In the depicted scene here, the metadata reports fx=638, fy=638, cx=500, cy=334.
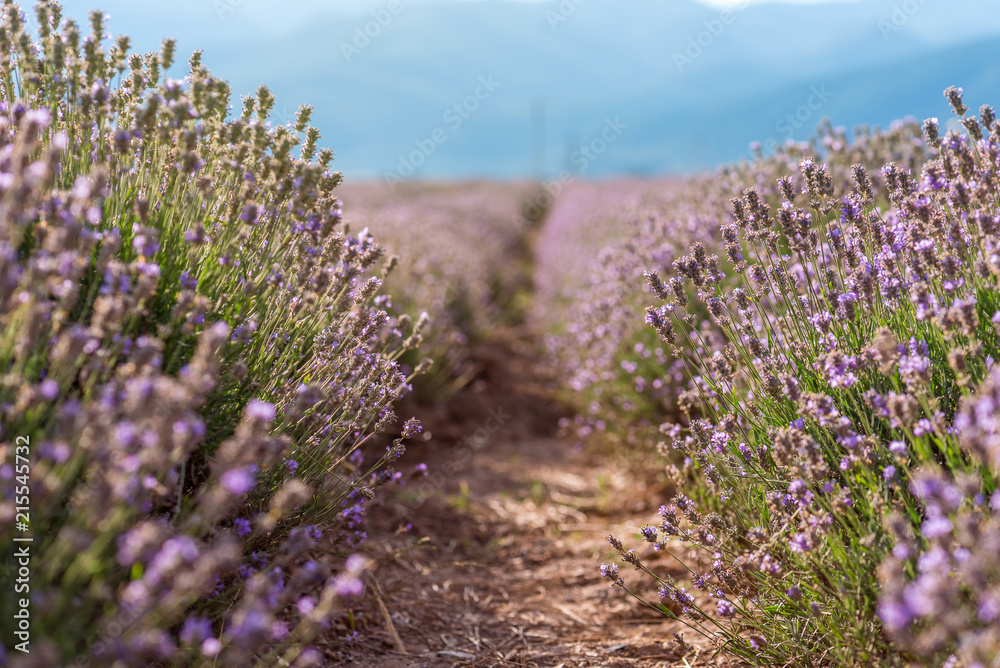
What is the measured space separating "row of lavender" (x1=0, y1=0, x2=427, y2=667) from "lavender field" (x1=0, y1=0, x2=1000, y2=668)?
0.01 meters

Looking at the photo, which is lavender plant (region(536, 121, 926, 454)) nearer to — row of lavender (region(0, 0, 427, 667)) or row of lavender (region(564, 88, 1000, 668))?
row of lavender (region(564, 88, 1000, 668))

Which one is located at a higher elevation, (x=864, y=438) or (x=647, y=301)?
(x=647, y=301)

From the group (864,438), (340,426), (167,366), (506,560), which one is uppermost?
(864,438)

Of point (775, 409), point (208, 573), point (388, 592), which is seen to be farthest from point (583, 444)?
point (208, 573)

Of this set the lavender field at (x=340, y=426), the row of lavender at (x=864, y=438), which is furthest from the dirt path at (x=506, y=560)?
the row of lavender at (x=864, y=438)

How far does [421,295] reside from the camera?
18.3 ft

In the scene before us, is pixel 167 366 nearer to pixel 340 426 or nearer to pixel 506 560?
pixel 340 426

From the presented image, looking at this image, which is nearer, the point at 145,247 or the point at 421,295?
the point at 145,247

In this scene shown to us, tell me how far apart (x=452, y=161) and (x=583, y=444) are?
378ft

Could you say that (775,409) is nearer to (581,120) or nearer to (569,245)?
(569,245)

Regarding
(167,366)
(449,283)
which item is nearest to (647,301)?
(449,283)

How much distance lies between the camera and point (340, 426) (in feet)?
7.65

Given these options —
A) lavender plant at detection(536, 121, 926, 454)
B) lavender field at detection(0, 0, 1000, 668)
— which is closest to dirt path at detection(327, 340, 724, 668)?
lavender field at detection(0, 0, 1000, 668)

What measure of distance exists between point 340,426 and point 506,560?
→ 64.2 inches
